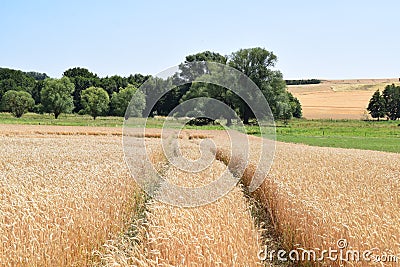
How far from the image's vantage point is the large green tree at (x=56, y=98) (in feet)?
288

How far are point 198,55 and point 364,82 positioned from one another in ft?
205

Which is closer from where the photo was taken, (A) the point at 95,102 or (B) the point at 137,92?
(B) the point at 137,92

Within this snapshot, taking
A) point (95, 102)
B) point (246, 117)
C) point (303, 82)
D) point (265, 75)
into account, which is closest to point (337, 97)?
point (303, 82)

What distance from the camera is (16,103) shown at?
86625 mm

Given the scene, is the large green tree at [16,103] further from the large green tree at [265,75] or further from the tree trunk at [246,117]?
the tree trunk at [246,117]

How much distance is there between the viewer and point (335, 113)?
9325cm

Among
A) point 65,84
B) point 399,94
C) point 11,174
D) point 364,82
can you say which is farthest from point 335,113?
point 11,174

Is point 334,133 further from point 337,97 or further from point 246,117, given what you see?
point 337,97

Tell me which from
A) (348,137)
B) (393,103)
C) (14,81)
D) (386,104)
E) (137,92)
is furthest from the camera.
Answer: (14,81)

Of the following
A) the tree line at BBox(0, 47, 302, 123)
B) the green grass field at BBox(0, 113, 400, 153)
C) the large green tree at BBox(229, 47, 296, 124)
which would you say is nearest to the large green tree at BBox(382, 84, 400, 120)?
the tree line at BBox(0, 47, 302, 123)

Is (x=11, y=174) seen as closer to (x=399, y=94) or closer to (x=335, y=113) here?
(x=335, y=113)

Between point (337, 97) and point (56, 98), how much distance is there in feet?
238

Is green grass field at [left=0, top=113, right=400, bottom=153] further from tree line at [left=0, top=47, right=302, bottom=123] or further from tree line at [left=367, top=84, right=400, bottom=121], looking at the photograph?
tree line at [left=367, top=84, right=400, bottom=121]

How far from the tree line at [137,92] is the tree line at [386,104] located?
16.9 metres
